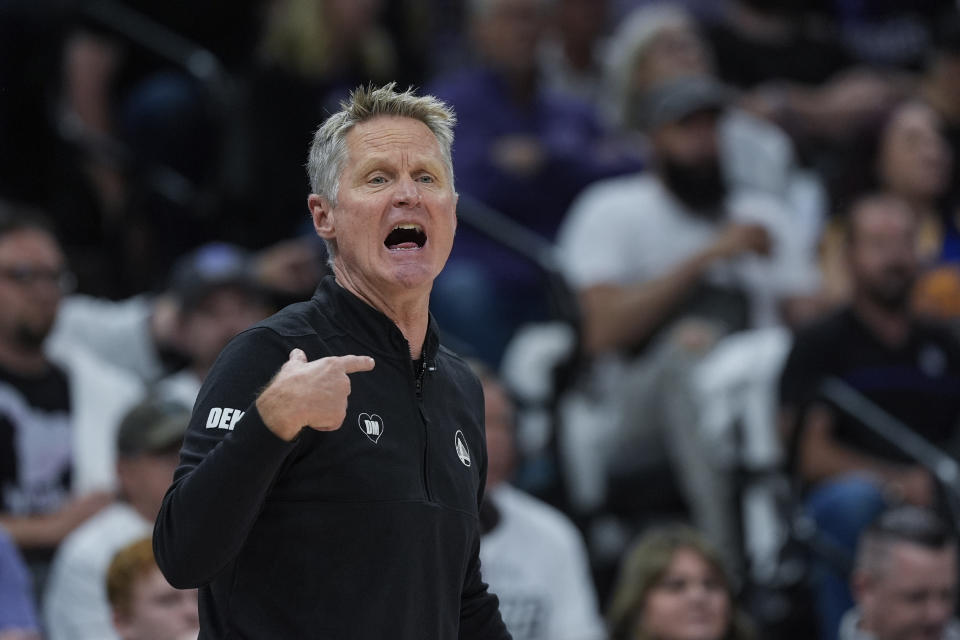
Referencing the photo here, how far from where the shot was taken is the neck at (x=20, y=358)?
5.95 meters

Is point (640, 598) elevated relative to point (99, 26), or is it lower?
lower

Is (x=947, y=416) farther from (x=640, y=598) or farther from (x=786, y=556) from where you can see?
(x=640, y=598)

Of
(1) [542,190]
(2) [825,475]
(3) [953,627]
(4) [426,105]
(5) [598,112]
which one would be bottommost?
(3) [953,627]

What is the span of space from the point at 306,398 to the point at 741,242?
15.9 feet

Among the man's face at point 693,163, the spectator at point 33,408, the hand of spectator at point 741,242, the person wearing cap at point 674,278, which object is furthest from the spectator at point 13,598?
the man's face at point 693,163

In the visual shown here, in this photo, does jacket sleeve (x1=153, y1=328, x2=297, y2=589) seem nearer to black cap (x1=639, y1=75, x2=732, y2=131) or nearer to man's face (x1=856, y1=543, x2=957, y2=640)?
man's face (x1=856, y1=543, x2=957, y2=640)

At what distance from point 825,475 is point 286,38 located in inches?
132

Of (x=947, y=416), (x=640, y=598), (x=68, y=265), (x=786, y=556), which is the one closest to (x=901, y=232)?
(x=947, y=416)

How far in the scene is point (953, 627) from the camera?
5984mm

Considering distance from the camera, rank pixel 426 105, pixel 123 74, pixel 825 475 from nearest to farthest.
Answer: pixel 426 105 < pixel 825 475 < pixel 123 74

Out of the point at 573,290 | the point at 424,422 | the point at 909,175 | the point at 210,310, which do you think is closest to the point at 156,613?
the point at 210,310

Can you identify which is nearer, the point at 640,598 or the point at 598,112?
the point at 640,598

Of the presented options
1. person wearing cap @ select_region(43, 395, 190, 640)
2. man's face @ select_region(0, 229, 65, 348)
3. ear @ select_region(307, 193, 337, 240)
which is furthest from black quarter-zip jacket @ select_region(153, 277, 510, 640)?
man's face @ select_region(0, 229, 65, 348)

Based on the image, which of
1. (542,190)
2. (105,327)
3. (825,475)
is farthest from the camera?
(542,190)
